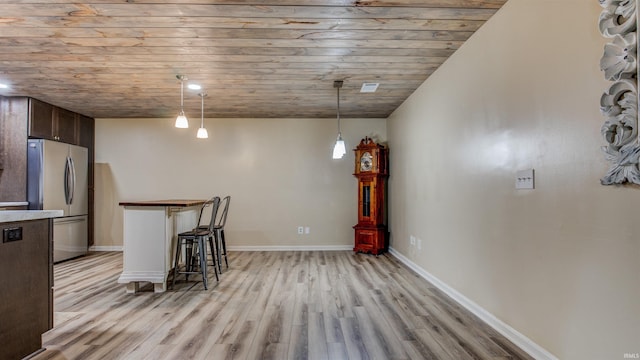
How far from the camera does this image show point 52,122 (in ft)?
15.6

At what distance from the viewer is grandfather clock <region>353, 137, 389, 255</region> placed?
523 cm

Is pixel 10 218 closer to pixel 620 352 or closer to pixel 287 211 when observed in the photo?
pixel 620 352

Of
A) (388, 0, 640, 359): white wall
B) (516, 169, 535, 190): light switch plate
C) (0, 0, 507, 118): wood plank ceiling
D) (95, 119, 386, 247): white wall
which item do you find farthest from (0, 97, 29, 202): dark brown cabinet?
(516, 169, 535, 190): light switch plate

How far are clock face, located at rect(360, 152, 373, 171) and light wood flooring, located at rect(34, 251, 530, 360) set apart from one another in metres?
1.87

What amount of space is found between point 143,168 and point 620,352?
615 centimetres

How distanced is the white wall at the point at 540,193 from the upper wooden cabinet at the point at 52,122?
5235mm

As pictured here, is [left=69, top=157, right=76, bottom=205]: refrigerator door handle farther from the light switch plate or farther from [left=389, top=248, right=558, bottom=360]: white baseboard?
the light switch plate

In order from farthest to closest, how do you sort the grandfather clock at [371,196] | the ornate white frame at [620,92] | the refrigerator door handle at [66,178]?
the grandfather clock at [371,196], the refrigerator door handle at [66,178], the ornate white frame at [620,92]

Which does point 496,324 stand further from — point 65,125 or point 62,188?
point 65,125

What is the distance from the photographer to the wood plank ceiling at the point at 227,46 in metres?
2.30

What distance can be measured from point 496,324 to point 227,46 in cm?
308

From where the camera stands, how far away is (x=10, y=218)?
181 cm

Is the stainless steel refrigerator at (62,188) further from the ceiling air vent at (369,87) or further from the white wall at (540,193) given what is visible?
the white wall at (540,193)

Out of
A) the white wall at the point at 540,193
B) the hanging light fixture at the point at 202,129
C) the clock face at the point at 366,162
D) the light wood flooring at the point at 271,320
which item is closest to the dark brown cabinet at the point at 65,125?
the hanging light fixture at the point at 202,129
